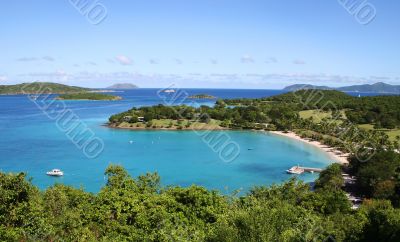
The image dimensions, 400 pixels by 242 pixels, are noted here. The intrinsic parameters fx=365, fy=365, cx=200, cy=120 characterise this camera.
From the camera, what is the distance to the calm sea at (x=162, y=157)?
47188 millimetres

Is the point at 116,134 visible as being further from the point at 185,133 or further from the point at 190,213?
the point at 190,213

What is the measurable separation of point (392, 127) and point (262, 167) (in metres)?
38.1

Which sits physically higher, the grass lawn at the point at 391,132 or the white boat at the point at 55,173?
the grass lawn at the point at 391,132

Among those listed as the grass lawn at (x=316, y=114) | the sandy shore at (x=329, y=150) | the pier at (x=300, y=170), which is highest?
the grass lawn at (x=316, y=114)

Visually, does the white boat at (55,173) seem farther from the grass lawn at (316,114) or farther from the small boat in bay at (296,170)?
the grass lawn at (316,114)

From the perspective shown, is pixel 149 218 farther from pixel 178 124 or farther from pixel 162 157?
pixel 178 124

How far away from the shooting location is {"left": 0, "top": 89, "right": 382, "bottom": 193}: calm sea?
155 feet

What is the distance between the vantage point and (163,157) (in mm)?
61125

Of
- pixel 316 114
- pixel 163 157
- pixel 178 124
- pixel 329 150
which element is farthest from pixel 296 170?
pixel 316 114

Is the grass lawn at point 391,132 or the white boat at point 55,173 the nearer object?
the white boat at point 55,173

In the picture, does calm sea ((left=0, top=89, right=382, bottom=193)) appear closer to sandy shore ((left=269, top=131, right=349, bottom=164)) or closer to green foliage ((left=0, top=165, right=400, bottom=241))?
sandy shore ((left=269, top=131, right=349, bottom=164))

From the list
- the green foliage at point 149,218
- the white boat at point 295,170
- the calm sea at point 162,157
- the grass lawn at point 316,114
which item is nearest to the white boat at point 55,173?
the calm sea at point 162,157

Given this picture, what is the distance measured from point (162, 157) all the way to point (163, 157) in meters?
0.17


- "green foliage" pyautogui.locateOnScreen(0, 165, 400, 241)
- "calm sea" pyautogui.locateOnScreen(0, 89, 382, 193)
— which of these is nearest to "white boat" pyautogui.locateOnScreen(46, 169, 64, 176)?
"calm sea" pyautogui.locateOnScreen(0, 89, 382, 193)
